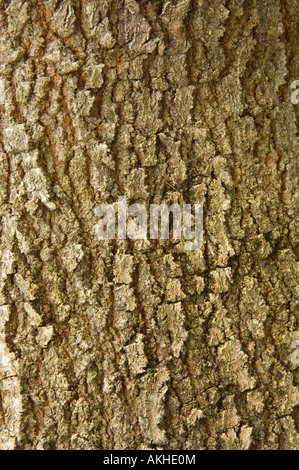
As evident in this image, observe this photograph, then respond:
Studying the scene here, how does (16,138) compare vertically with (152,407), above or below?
above

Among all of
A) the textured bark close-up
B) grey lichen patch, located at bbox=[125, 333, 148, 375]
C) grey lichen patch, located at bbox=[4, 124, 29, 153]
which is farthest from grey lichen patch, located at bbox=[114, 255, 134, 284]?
grey lichen patch, located at bbox=[4, 124, 29, 153]

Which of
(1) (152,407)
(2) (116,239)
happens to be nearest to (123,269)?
(2) (116,239)

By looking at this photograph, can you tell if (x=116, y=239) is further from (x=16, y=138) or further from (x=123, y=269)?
(x=16, y=138)

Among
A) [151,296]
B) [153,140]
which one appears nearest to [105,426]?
[151,296]

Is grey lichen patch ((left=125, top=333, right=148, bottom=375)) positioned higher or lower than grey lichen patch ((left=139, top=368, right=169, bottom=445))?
higher

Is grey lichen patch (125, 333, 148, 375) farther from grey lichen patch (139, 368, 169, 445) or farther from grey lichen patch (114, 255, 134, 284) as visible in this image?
grey lichen patch (114, 255, 134, 284)

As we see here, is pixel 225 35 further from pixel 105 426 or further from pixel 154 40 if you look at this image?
pixel 105 426

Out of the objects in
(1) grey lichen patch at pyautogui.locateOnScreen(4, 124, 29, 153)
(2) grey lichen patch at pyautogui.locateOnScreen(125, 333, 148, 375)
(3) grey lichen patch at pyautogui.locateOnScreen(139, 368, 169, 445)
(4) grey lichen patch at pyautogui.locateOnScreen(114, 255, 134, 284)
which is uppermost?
(1) grey lichen patch at pyautogui.locateOnScreen(4, 124, 29, 153)
